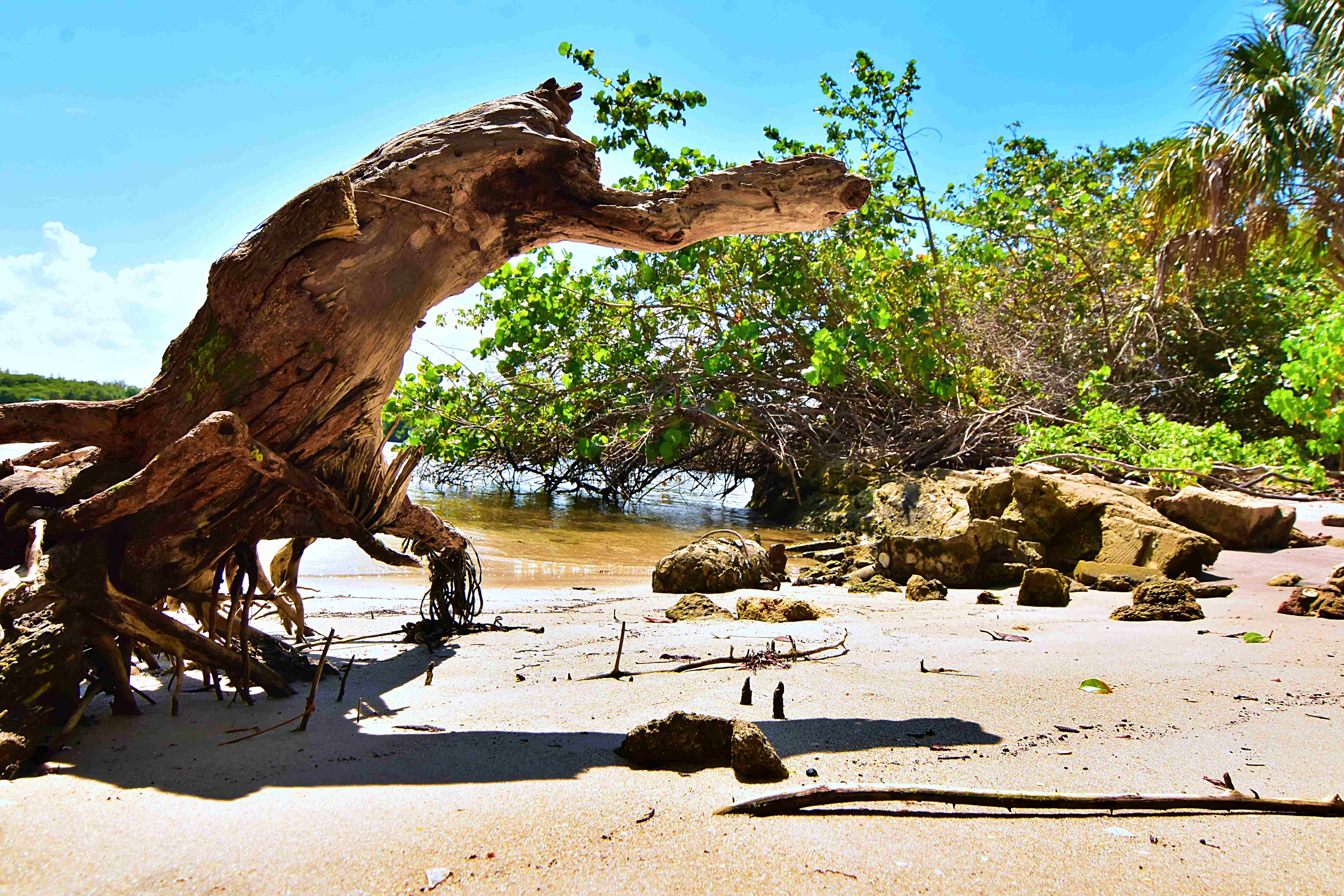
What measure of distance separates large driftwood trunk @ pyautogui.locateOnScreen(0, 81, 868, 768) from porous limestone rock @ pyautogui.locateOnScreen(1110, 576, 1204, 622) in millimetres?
2598

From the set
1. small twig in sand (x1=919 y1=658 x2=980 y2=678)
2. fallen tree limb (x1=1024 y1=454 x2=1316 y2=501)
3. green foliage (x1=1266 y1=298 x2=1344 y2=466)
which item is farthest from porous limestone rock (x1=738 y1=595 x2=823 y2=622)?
green foliage (x1=1266 y1=298 x2=1344 y2=466)

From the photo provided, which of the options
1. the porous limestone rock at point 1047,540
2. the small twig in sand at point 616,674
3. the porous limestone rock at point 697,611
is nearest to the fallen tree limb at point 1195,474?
the porous limestone rock at point 1047,540

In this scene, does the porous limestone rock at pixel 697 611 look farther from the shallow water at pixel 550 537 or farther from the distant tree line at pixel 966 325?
the distant tree line at pixel 966 325

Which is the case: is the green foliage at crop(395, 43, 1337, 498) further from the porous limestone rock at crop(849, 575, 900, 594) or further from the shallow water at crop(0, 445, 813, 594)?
the porous limestone rock at crop(849, 575, 900, 594)

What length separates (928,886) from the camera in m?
1.42

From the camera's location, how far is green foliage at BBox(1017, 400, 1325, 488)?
9031 mm

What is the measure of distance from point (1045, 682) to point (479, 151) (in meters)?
2.81

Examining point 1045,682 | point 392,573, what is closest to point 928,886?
point 1045,682

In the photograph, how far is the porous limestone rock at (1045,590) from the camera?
15.4 ft

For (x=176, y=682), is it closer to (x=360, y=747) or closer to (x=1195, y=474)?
(x=360, y=747)

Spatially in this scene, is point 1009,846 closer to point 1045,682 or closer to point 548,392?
point 1045,682

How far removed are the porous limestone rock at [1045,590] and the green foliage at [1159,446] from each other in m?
5.15

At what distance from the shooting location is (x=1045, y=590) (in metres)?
4.69

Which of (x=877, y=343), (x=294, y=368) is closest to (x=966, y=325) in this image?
(x=877, y=343)
